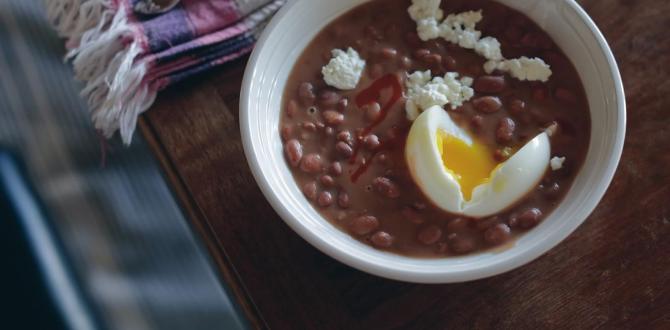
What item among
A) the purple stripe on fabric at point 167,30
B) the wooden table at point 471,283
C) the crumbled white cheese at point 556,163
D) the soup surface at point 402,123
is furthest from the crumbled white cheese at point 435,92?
the purple stripe on fabric at point 167,30

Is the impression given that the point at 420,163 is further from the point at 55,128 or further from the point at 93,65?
the point at 55,128

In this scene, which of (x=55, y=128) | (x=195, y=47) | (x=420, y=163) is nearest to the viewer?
(x=420, y=163)

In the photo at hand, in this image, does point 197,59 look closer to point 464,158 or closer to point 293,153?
point 293,153

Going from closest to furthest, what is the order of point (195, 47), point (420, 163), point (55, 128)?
point (420, 163) < point (195, 47) < point (55, 128)

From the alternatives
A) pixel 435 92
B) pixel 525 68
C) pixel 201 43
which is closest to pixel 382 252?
pixel 435 92

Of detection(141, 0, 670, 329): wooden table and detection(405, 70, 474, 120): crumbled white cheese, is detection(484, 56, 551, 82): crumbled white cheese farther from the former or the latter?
detection(141, 0, 670, 329): wooden table

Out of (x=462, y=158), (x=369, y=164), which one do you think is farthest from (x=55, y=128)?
(x=462, y=158)

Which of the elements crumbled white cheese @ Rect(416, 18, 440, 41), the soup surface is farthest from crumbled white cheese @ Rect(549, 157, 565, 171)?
crumbled white cheese @ Rect(416, 18, 440, 41)
